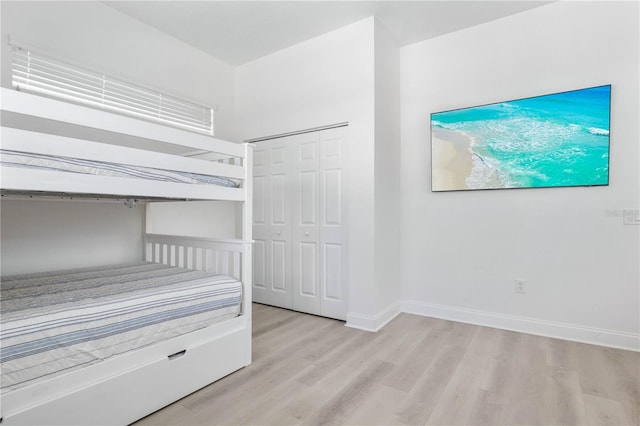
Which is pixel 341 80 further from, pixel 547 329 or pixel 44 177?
pixel 547 329

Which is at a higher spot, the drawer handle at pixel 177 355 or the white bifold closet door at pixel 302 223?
the white bifold closet door at pixel 302 223

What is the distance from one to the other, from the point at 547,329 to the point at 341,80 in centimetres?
268

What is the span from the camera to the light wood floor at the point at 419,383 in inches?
60.9

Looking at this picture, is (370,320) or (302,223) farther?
(302,223)

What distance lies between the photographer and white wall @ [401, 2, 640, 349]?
7.70ft

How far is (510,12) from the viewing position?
270 cm

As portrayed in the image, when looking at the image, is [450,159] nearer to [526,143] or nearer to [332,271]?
[526,143]

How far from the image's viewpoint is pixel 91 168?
139cm

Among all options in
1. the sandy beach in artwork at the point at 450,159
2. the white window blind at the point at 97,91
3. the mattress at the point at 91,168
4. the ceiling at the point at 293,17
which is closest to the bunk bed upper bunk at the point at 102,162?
the mattress at the point at 91,168

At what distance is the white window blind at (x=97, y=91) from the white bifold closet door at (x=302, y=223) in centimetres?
83

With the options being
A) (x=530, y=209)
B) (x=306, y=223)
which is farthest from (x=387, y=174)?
(x=530, y=209)

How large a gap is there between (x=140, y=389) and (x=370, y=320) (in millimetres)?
1746

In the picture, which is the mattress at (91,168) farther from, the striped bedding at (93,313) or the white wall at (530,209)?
the white wall at (530,209)

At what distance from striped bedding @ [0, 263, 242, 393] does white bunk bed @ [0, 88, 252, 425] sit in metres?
0.05
